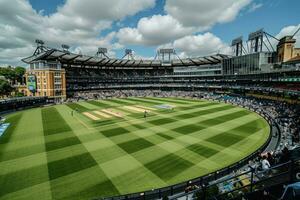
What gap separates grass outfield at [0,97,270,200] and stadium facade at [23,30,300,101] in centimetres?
2879

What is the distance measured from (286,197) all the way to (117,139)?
22157mm

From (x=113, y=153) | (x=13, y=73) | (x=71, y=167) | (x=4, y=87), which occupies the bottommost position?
(x=71, y=167)

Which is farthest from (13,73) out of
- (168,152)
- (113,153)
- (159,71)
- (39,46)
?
(168,152)

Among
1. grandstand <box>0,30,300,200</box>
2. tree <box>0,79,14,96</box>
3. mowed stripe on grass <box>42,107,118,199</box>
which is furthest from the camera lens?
tree <box>0,79,14,96</box>

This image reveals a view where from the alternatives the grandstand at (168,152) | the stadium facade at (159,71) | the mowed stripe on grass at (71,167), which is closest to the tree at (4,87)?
the stadium facade at (159,71)

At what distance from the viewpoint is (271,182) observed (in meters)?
6.75

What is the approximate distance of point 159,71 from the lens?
11256cm

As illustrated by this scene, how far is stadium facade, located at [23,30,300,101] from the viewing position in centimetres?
5666

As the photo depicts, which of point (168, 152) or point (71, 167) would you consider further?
point (168, 152)

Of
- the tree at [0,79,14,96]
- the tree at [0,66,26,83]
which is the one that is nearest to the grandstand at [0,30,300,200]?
the tree at [0,79,14,96]

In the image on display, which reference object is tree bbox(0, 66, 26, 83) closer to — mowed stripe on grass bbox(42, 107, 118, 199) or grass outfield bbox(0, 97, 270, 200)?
grass outfield bbox(0, 97, 270, 200)

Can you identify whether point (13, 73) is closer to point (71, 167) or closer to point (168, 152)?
point (71, 167)

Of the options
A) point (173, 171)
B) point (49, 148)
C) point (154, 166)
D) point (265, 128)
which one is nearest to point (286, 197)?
point (173, 171)

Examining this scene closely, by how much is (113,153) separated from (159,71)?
95171 millimetres
